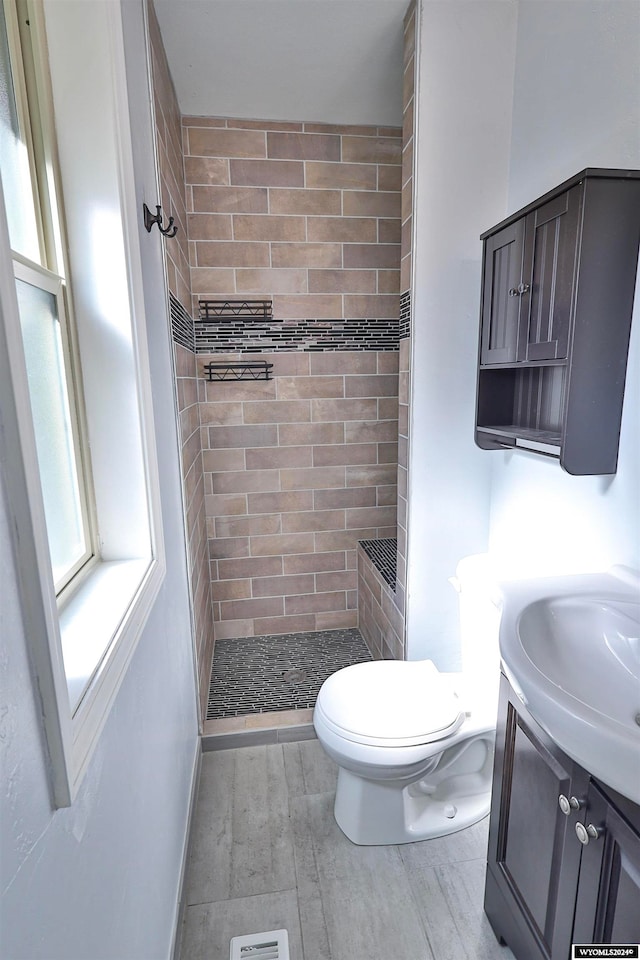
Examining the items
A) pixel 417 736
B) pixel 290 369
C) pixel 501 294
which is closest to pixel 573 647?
pixel 417 736

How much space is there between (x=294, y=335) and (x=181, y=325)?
27.8 inches

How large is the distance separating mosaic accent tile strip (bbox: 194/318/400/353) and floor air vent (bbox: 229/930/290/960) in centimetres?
227

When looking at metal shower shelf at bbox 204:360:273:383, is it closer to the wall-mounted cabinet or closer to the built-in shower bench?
the built-in shower bench

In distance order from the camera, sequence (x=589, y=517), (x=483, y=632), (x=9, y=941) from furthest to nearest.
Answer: (x=483, y=632) → (x=589, y=517) → (x=9, y=941)

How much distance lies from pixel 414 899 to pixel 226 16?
2.86 metres

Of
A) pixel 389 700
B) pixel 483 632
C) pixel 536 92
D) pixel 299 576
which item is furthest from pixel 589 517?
pixel 299 576

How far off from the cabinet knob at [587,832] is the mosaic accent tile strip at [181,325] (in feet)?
5.77

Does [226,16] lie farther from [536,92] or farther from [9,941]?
[9,941]

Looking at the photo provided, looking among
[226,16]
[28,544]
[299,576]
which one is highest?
[226,16]

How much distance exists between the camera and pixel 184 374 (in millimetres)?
2107

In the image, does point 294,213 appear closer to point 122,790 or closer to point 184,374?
point 184,374

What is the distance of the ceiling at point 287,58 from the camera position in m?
1.69

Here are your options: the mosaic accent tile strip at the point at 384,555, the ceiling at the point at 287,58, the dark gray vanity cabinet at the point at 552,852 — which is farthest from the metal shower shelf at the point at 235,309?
the dark gray vanity cabinet at the point at 552,852

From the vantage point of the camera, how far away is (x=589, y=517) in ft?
4.70
